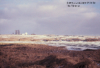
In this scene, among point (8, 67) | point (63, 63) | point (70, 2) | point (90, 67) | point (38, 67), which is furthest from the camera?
point (70, 2)

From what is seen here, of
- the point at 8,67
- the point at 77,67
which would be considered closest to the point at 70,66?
the point at 77,67

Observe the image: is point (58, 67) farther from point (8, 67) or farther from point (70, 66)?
point (8, 67)

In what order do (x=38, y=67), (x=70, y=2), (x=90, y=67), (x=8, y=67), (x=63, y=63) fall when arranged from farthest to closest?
(x=70, y=2)
(x=63, y=63)
(x=8, y=67)
(x=38, y=67)
(x=90, y=67)

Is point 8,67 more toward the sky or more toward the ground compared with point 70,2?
more toward the ground

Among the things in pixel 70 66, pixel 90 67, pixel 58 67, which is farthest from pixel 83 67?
pixel 58 67

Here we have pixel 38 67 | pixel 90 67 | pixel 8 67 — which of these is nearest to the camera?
pixel 90 67

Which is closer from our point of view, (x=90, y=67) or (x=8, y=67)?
(x=90, y=67)

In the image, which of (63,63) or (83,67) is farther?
(63,63)

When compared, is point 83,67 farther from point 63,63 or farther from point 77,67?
point 63,63
